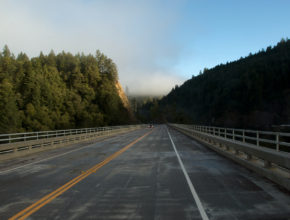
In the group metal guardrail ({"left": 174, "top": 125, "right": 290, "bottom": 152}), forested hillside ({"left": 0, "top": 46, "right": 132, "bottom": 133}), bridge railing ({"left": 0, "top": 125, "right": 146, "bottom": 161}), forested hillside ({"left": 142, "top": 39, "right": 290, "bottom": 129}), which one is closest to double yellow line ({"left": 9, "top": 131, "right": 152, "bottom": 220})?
A: metal guardrail ({"left": 174, "top": 125, "right": 290, "bottom": 152})

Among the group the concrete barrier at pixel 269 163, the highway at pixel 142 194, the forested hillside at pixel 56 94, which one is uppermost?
the forested hillside at pixel 56 94

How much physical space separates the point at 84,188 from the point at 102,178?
1.43m

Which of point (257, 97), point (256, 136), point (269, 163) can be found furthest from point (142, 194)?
point (257, 97)

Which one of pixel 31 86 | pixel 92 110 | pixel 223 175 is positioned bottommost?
pixel 223 175

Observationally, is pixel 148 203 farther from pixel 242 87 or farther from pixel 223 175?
pixel 242 87

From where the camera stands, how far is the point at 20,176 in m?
10.2

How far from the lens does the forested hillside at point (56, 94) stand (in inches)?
2315

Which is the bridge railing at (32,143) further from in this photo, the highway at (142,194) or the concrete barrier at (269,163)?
the concrete barrier at (269,163)

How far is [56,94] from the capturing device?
247 ft

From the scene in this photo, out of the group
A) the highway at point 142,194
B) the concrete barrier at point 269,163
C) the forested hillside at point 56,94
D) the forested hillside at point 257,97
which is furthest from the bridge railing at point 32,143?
the forested hillside at point 257,97

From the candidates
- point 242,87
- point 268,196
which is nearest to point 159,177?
point 268,196

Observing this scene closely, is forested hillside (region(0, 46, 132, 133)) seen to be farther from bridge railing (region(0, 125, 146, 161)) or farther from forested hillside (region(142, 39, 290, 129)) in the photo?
forested hillside (region(142, 39, 290, 129))

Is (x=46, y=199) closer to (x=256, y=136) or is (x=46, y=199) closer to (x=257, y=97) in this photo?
(x=256, y=136)

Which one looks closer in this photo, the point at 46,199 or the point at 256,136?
the point at 46,199
